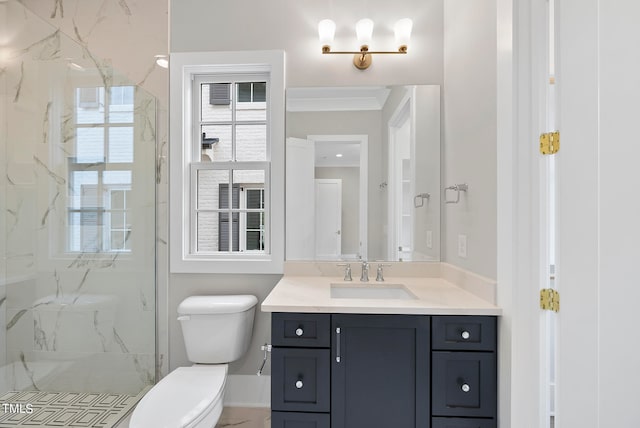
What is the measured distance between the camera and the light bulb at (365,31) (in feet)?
6.33

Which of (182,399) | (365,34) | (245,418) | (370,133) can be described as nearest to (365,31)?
(365,34)

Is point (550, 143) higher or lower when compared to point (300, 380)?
higher

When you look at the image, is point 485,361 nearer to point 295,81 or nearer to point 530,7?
point 530,7

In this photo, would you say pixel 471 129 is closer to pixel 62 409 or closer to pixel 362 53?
pixel 362 53

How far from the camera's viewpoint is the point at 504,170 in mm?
1311

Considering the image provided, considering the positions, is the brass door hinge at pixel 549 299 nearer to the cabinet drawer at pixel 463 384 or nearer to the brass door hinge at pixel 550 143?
the cabinet drawer at pixel 463 384

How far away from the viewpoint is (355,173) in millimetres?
2066

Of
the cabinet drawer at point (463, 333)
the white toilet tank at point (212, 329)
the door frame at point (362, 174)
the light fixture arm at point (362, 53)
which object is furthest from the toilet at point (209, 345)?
the light fixture arm at point (362, 53)

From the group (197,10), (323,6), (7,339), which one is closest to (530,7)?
(323,6)

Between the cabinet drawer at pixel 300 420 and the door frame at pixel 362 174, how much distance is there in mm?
927

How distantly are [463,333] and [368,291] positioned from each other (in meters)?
0.59

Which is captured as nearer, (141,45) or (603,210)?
(603,210)

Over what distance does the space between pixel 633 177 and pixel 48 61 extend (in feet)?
7.58

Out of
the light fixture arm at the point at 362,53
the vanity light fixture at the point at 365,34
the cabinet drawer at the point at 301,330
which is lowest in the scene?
the cabinet drawer at the point at 301,330
